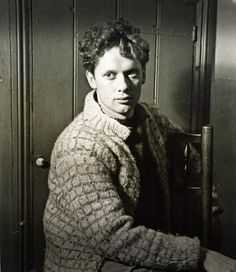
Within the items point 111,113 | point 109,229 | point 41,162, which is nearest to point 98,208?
point 109,229

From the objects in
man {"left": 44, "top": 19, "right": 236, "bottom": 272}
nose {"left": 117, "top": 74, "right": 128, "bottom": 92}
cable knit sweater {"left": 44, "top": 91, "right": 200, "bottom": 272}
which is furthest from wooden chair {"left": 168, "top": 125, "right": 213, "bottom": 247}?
nose {"left": 117, "top": 74, "right": 128, "bottom": 92}

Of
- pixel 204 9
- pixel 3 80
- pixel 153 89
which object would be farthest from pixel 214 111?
pixel 3 80

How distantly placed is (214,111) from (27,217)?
2.13 feet

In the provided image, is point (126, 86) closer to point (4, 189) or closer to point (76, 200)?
point (76, 200)

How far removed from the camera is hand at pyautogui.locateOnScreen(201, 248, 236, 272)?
89 centimetres

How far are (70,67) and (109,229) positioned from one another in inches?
19.5

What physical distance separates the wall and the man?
0.24 metres

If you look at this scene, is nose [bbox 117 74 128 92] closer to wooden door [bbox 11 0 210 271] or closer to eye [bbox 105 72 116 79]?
eye [bbox 105 72 116 79]

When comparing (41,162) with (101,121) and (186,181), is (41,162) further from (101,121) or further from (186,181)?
(186,181)

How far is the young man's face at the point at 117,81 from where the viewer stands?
0.97m

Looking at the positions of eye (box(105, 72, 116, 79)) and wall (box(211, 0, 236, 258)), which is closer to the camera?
eye (box(105, 72, 116, 79))

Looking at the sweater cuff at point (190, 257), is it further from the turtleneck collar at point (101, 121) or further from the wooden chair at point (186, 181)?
the turtleneck collar at point (101, 121)

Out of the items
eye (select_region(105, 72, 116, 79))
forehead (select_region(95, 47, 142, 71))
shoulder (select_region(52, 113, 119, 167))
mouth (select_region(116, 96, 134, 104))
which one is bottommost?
shoulder (select_region(52, 113, 119, 167))

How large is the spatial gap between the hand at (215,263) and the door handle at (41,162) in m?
0.50
